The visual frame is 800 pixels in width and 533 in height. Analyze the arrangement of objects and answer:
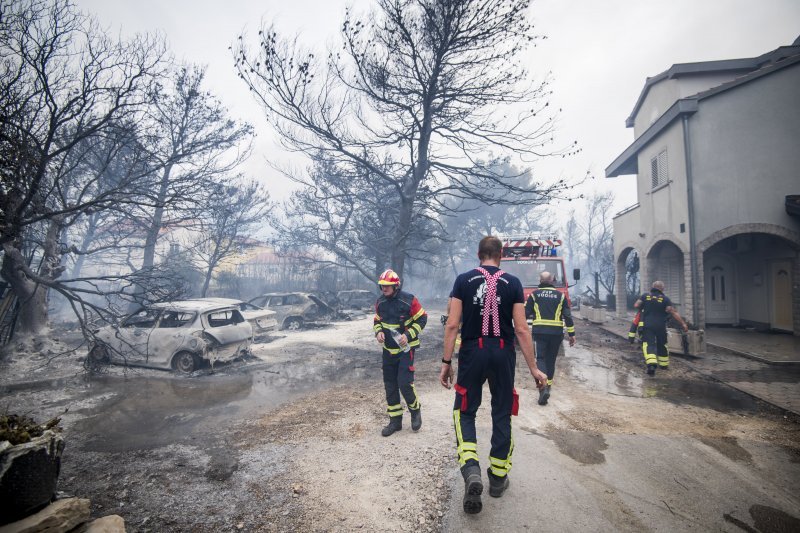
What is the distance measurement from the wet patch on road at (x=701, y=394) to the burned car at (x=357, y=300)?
45.9ft

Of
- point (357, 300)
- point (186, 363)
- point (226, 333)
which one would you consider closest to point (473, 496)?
point (226, 333)

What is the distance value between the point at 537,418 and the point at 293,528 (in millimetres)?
3291

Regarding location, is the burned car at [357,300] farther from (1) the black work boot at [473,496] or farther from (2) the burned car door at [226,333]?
(1) the black work boot at [473,496]

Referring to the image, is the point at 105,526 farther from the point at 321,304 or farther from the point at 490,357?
the point at 321,304

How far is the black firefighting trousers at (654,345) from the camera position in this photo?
22.9 ft

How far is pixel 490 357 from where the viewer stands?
119 inches

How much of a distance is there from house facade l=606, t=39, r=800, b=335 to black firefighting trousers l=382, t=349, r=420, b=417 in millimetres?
9850

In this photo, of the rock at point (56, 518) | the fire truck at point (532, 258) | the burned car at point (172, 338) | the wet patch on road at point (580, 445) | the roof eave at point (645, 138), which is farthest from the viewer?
the roof eave at point (645, 138)

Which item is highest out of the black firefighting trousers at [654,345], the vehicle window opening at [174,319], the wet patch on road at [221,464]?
the vehicle window opening at [174,319]

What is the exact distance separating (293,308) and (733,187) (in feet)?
47.3

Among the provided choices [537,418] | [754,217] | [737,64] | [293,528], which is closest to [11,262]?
[293,528]

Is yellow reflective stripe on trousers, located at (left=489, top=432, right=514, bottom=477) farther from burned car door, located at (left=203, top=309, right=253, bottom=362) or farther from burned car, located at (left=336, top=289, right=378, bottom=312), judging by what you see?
burned car, located at (left=336, top=289, right=378, bottom=312)

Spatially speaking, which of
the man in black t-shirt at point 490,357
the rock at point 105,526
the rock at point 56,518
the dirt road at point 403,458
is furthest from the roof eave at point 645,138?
the rock at point 56,518

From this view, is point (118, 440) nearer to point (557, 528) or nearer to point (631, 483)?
point (557, 528)
